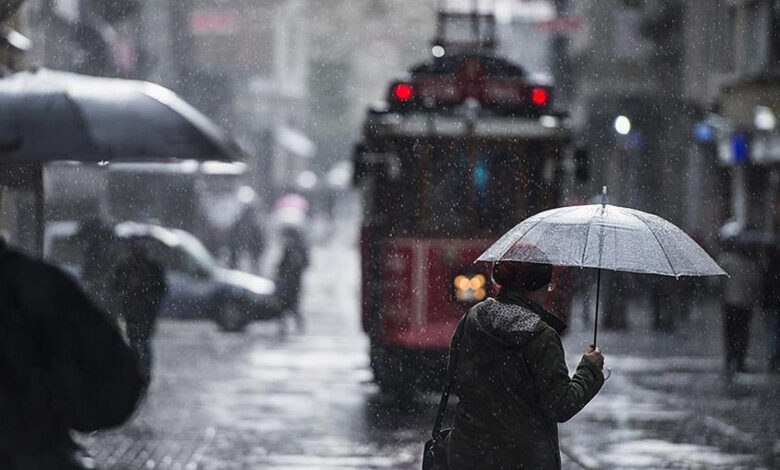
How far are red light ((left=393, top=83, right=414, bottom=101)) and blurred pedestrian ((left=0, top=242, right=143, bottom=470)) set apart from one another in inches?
471

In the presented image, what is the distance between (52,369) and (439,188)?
39.7 ft

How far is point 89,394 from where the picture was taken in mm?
4492

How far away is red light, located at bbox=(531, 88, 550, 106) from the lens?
16766 mm

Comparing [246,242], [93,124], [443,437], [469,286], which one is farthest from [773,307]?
[246,242]

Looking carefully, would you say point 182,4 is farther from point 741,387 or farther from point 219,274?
point 741,387

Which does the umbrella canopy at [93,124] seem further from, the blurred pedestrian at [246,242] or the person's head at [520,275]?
the blurred pedestrian at [246,242]

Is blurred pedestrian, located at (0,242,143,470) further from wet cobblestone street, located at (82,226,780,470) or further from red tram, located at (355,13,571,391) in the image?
red tram, located at (355,13,571,391)

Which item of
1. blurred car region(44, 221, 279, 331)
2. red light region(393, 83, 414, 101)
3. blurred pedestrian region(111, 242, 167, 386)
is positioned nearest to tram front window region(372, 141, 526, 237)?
red light region(393, 83, 414, 101)

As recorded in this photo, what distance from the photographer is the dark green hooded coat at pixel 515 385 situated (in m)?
6.33

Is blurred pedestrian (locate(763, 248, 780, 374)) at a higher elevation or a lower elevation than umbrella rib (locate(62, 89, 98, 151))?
lower

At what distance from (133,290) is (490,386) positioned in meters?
9.75

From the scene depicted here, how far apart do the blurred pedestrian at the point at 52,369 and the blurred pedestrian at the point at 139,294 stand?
36.7 ft

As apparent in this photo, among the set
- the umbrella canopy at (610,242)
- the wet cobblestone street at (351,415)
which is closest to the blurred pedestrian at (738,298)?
the wet cobblestone street at (351,415)

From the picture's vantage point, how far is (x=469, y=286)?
16.2 meters
